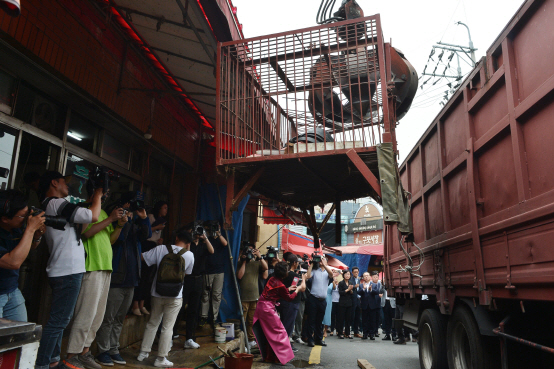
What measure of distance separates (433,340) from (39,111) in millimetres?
5219

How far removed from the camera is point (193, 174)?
7.99 m

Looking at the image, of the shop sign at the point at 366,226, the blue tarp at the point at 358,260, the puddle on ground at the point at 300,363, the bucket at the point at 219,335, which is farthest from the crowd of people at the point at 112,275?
the shop sign at the point at 366,226

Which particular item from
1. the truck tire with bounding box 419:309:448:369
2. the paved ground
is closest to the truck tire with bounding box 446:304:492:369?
the truck tire with bounding box 419:309:448:369

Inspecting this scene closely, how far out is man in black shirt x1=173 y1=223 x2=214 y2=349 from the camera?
17.4 ft

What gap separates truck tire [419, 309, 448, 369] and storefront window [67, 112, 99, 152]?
16.1ft

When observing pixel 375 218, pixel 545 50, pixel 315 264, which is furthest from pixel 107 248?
pixel 375 218

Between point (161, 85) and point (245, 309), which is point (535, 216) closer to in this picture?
point (245, 309)

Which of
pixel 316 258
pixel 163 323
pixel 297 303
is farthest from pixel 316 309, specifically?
pixel 163 323

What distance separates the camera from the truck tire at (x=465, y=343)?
11.1 feet

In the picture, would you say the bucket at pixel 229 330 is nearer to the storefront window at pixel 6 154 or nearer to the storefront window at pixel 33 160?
the storefront window at pixel 33 160

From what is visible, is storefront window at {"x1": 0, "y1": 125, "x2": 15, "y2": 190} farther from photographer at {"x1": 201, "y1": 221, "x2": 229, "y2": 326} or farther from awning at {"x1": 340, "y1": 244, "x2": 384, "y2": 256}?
awning at {"x1": 340, "y1": 244, "x2": 384, "y2": 256}

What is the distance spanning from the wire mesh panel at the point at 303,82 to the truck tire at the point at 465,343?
1.97 m

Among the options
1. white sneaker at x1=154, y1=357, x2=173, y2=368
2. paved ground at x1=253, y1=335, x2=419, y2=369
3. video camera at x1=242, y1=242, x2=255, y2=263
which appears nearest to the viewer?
white sneaker at x1=154, y1=357, x2=173, y2=368

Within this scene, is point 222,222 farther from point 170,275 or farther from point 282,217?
point 282,217
